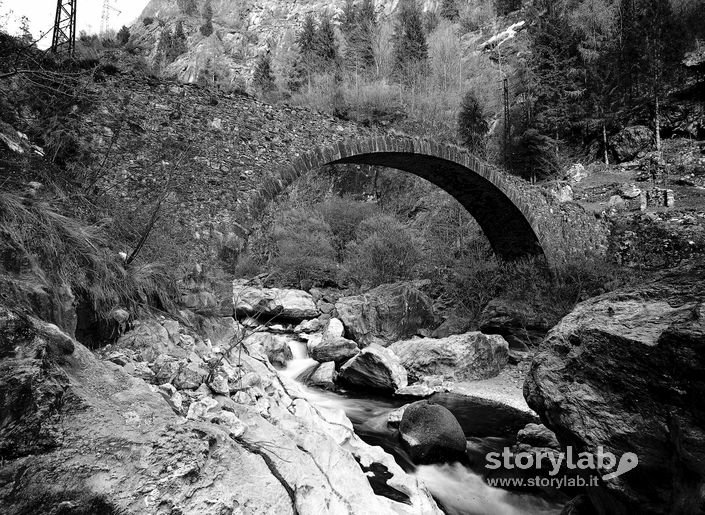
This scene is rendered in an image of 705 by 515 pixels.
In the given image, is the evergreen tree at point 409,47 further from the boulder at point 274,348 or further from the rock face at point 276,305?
the boulder at point 274,348

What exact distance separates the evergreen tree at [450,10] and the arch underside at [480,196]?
140 ft

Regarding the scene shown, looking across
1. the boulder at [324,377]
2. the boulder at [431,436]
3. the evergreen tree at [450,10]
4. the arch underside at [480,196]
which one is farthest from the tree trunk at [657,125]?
the evergreen tree at [450,10]

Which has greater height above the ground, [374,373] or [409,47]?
[409,47]

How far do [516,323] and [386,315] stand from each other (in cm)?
405

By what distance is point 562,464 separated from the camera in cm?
394

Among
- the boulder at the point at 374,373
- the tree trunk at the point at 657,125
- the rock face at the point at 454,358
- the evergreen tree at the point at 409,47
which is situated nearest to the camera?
the boulder at the point at 374,373

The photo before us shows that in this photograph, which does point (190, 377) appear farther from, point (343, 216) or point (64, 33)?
point (343, 216)

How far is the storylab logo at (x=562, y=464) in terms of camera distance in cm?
238

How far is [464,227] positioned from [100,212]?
1563cm

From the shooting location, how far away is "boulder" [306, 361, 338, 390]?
320 inches

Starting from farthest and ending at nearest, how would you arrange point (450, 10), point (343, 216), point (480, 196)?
point (450, 10) < point (343, 216) < point (480, 196)

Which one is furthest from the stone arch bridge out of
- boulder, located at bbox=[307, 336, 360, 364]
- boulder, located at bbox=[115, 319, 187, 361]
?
boulder, located at bbox=[115, 319, 187, 361]

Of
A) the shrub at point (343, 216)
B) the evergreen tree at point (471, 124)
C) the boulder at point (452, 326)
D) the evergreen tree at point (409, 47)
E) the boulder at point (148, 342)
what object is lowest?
the boulder at point (452, 326)

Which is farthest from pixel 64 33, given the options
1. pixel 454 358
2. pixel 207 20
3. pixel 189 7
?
pixel 189 7
